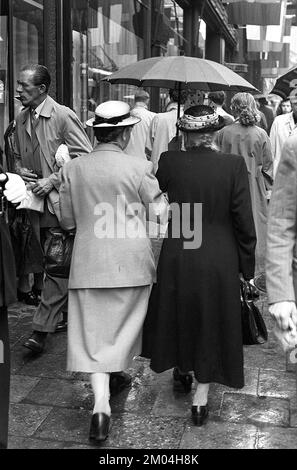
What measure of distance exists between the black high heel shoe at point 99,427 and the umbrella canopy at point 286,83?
225 cm

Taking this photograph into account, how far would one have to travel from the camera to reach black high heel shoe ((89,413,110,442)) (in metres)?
3.76

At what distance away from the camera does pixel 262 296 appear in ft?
22.5

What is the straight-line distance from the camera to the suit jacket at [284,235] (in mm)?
2807

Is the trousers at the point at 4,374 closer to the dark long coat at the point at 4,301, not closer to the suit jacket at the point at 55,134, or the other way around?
the dark long coat at the point at 4,301

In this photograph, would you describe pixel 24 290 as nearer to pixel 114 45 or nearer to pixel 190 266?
pixel 190 266

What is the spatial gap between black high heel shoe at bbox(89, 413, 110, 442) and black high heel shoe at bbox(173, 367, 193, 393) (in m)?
0.81

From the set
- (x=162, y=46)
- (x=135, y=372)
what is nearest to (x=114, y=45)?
(x=162, y=46)

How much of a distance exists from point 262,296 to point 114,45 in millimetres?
4995

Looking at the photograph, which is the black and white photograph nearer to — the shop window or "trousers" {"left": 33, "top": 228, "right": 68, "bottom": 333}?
"trousers" {"left": 33, "top": 228, "right": 68, "bottom": 333}

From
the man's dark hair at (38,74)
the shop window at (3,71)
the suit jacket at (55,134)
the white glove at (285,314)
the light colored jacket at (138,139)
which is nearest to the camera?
the white glove at (285,314)

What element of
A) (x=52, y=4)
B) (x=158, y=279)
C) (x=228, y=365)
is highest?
(x=52, y=4)

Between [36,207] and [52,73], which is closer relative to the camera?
[36,207]

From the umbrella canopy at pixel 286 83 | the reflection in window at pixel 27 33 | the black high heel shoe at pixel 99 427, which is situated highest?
the reflection in window at pixel 27 33

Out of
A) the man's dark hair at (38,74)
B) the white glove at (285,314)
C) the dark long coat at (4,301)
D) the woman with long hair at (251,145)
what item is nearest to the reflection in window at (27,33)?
the man's dark hair at (38,74)
